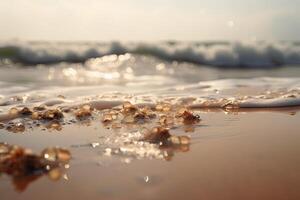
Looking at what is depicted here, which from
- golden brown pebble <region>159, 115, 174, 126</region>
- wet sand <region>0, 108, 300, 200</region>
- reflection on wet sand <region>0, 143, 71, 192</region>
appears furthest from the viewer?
golden brown pebble <region>159, 115, 174, 126</region>

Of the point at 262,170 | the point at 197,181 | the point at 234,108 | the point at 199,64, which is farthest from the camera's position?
the point at 199,64

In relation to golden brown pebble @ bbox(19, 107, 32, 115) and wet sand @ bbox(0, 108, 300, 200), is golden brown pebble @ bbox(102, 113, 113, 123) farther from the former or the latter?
golden brown pebble @ bbox(19, 107, 32, 115)

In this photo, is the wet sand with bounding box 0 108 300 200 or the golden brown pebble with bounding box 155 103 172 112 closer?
the wet sand with bounding box 0 108 300 200

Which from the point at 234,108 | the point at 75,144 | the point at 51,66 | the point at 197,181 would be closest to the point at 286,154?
the point at 197,181

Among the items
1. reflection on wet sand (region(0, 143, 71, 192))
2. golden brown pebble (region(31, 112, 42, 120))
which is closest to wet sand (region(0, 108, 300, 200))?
reflection on wet sand (region(0, 143, 71, 192))

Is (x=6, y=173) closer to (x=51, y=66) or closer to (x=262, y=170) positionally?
(x=262, y=170)

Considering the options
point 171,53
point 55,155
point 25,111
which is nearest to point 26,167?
point 55,155
